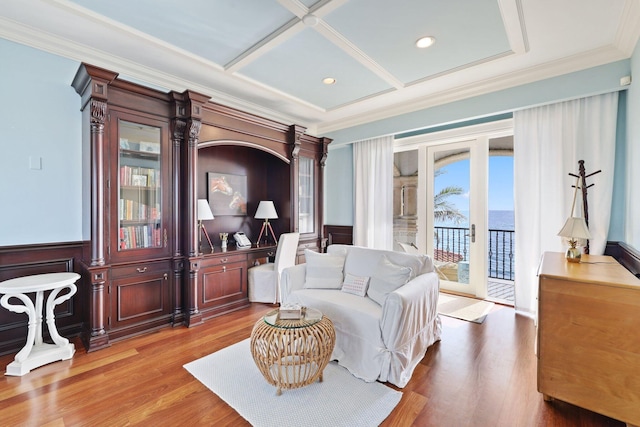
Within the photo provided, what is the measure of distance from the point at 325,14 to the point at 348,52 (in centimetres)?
63

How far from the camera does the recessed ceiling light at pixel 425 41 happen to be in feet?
8.79

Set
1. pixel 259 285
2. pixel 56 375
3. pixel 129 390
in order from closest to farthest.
A: pixel 129 390, pixel 56 375, pixel 259 285

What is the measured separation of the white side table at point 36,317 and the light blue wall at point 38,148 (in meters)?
0.45

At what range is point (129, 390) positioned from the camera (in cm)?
211

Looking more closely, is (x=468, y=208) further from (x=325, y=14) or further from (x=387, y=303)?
(x=325, y=14)

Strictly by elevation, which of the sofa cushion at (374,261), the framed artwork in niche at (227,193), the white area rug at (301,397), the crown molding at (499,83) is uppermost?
the crown molding at (499,83)

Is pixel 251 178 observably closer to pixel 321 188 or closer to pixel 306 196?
pixel 306 196

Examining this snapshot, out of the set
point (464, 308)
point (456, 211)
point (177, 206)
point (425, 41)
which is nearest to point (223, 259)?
point (177, 206)

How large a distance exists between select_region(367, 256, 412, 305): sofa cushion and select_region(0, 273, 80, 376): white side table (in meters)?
2.66

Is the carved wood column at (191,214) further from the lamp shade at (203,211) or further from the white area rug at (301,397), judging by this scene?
the white area rug at (301,397)

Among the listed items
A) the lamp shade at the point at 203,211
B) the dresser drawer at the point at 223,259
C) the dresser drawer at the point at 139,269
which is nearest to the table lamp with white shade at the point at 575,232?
the dresser drawer at the point at 223,259

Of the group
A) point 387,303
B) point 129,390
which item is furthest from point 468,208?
point 129,390

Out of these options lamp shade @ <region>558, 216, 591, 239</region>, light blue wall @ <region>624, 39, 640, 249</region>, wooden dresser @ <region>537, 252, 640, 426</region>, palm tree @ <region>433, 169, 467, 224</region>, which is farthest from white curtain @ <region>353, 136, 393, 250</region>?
wooden dresser @ <region>537, 252, 640, 426</region>

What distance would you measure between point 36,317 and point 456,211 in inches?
192
